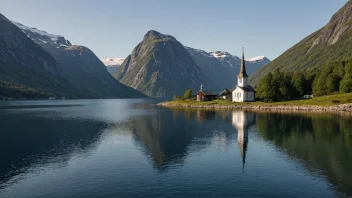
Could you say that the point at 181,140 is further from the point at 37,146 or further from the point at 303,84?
the point at 303,84

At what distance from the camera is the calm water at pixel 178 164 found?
1430 inches

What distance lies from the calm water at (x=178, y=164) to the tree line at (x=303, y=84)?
94448mm

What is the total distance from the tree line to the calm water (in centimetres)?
9445

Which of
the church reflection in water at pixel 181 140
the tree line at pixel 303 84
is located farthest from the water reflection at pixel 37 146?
the tree line at pixel 303 84

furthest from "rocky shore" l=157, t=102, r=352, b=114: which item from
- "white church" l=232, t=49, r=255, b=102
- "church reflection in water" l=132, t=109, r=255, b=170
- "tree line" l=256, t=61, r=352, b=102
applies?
"church reflection in water" l=132, t=109, r=255, b=170

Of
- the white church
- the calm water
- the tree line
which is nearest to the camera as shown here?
the calm water

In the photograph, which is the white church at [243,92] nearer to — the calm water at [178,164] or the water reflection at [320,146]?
the water reflection at [320,146]

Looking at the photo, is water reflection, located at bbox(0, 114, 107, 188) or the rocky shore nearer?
water reflection, located at bbox(0, 114, 107, 188)

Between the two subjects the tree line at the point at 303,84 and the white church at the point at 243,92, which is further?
the white church at the point at 243,92

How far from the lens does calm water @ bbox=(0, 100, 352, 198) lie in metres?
36.3

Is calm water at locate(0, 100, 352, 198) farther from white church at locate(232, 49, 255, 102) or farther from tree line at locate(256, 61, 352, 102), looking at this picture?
white church at locate(232, 49, 255, 102)

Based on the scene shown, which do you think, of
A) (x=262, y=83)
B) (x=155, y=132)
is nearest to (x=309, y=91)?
(x=262, y=83)

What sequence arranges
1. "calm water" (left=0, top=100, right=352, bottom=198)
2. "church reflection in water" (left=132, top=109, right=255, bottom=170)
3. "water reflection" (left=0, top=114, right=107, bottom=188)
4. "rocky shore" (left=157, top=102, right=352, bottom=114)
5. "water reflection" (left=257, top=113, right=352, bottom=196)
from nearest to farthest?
"calm water" (left=0, top=100, right=352, bottom=198)
"water reflection" (left=257, top=113, right=352, bottom=196)
"water reflection" (left=0, top=114, right=107, bottom=188)
"church reflection in water" (left=132, top=109, right=255, bottom=170)
"rocky shore" (left=157, top=102, right=352, bottom=114)

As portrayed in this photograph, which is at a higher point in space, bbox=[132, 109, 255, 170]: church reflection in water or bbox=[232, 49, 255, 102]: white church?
bbox=[232, 49, 255, 102]: white church
